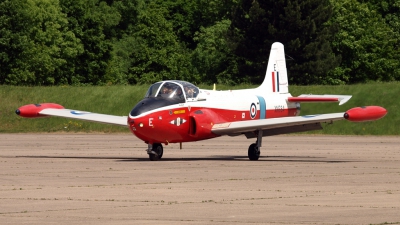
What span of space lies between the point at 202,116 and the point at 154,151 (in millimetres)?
1826

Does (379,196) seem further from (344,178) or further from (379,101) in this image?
(379,101)

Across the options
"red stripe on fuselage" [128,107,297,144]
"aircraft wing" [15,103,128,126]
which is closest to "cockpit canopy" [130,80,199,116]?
"red stripe on fuselage" [128,107,297,144]

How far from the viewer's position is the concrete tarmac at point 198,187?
15.7 m

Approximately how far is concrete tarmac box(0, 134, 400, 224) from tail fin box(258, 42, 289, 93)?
7.75 ft

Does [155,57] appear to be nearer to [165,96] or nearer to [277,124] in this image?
[277,124]

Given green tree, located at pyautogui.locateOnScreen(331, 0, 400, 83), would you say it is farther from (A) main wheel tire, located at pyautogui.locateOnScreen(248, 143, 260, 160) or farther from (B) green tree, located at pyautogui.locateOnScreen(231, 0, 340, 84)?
(A) main wheel tire, located at pyautogui.locateOnScreen(248, 143, 260, 160)

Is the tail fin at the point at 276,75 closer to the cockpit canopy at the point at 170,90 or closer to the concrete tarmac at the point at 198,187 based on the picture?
the concrete tarmac at the point at 198,187

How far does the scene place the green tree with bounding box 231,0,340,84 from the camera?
287 ft

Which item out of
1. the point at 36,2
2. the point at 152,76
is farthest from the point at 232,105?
the point at 36,2

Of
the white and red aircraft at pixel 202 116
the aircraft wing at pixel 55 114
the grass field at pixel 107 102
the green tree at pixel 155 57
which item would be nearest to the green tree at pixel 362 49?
the green tree at pixel 155 57

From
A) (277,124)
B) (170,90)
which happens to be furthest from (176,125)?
(277,124)

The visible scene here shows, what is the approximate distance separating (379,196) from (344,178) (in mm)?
4204

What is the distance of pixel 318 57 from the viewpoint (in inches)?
3524

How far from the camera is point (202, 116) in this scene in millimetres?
30094
